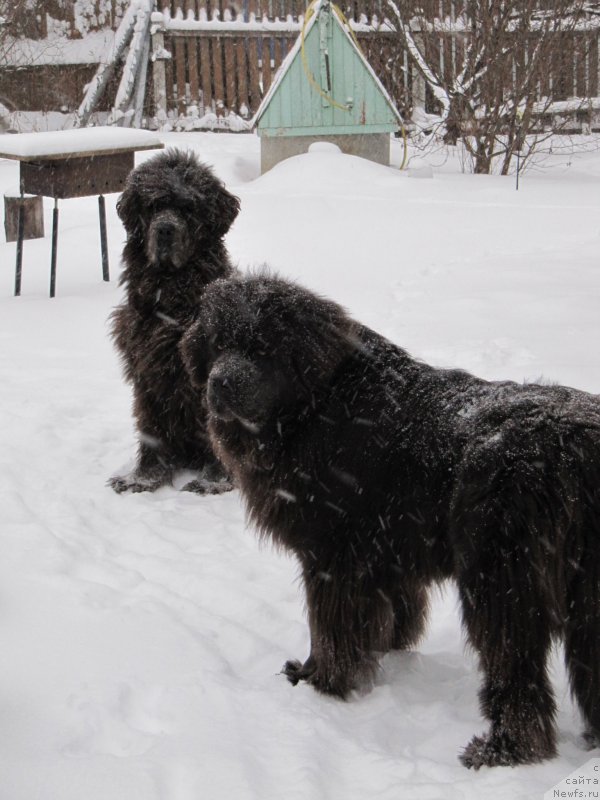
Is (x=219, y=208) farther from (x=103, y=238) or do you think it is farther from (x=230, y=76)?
→ (x=230, y=76)

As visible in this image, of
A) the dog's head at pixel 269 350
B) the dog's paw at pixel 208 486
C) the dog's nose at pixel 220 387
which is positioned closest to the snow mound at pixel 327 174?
the dog's paw at pixel 208 486

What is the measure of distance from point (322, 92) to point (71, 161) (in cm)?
493

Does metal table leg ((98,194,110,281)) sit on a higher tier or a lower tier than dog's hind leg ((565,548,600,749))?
higher

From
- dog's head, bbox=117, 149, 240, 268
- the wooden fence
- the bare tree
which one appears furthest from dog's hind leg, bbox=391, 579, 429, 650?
the wooden fence

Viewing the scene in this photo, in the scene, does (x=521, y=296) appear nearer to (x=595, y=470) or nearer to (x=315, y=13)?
(x=595, y=470)

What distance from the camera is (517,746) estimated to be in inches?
96.7

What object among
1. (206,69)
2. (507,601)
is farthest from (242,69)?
(507,601)

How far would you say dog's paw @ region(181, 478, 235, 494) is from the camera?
4.68 m

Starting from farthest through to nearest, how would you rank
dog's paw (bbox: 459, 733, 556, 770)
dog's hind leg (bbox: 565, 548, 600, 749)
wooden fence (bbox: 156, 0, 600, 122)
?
1. wooden fence (bbox: 156, 0, 600, 122)
2. dog's paw (bbox: 459, 733, 556, 770)
3. dog's hind leg (bbox: 565, 548, 600, 749)

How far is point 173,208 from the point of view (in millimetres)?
4523

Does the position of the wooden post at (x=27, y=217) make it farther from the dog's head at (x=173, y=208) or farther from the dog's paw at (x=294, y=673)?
the dog's paw at (x=294, y=673)

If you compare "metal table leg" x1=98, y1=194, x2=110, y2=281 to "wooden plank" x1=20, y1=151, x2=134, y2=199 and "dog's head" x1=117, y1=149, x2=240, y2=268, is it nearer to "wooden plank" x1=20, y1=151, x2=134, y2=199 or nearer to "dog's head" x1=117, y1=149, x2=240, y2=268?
"wooden plank" x1=20, y1=151, x2=134, y2=199

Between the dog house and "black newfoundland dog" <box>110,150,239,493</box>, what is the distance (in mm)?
7358

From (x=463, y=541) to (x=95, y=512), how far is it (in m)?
2.36
